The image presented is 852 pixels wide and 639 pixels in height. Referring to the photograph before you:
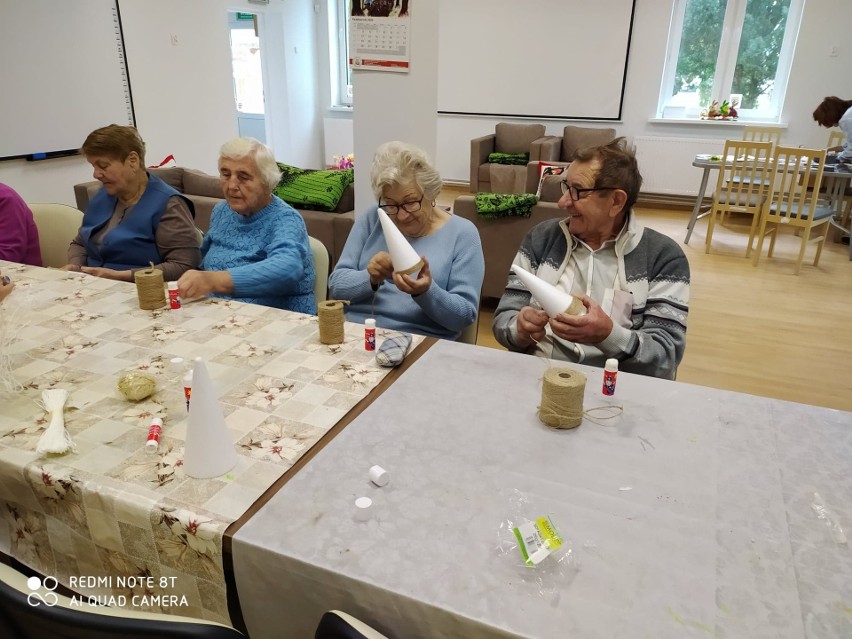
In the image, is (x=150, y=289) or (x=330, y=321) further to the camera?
(x=150, y=289)

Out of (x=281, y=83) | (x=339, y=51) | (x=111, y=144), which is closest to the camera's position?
(x=111, y=144)

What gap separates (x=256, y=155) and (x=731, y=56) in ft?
20.4

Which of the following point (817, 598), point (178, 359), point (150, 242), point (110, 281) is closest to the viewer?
point (817, 598)

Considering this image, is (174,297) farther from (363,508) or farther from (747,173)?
(747,173)

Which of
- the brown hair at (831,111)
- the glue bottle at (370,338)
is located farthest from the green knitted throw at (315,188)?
the brown hair at (831,111)

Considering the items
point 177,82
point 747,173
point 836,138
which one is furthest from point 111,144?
point 836,138

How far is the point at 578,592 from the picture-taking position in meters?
0.76

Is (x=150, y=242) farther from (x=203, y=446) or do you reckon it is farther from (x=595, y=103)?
(x=595, y=103)

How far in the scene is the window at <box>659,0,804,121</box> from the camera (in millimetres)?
6125

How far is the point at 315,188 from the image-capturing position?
3.51m

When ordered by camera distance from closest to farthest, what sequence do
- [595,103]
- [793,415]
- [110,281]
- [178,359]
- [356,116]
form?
1. [793,415]
2. [178,359]
3. [110,281]
4. [356,116]
5. [595,103]

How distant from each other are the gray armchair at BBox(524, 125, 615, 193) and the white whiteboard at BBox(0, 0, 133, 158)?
12.9 feet

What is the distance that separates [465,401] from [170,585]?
2.02 feet

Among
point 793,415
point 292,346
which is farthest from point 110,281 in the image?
point 793,415
